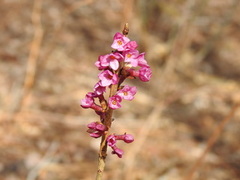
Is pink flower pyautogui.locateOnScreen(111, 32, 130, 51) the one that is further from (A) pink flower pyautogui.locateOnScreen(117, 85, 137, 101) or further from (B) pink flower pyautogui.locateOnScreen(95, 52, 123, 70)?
(A) pink flower pyautogui.locateOnScreen(117, 85, 137, 101)

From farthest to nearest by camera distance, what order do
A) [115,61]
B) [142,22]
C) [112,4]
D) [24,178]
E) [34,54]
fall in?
[112,4] < [142,22] < [34,54] < [24,178] < [115,61]

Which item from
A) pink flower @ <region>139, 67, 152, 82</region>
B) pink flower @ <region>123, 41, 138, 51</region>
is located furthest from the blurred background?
pink flower @ <region>123, 41, 138, 51</region>

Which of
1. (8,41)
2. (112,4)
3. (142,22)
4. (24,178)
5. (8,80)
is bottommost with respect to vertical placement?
(24,178)

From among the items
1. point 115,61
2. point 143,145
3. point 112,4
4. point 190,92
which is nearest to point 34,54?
point 143,145

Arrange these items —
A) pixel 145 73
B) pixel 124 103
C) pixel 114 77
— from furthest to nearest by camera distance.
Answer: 1. pixel 124 103
2. pixel 145 73
3. pixel 114 77

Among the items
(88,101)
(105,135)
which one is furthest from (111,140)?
(88,101)

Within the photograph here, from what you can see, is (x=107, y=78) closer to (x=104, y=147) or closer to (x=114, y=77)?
(x=114, y=77)

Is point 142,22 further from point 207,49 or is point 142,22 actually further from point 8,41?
point 8,41
